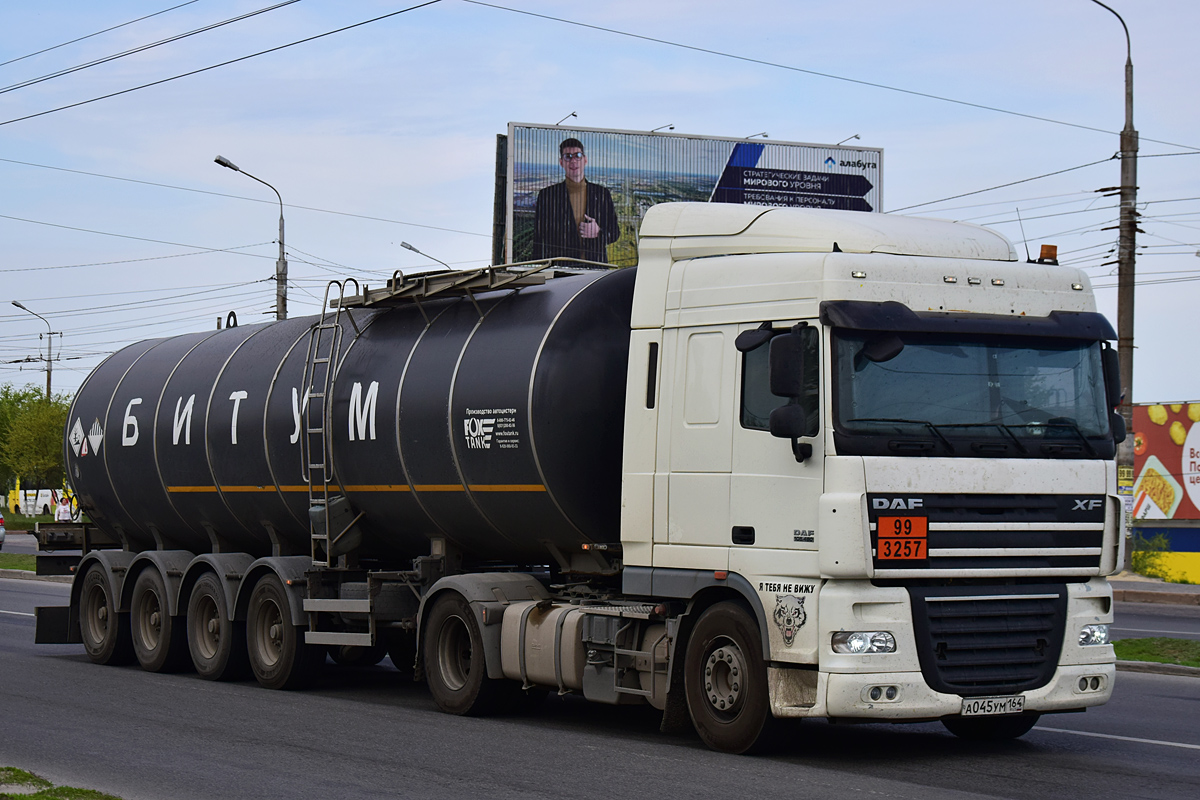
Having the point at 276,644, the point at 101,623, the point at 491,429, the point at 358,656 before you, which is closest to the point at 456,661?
the point at 491,429

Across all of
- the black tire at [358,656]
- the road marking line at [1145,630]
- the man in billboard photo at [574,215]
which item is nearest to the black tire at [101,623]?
the black tire at [358,656]

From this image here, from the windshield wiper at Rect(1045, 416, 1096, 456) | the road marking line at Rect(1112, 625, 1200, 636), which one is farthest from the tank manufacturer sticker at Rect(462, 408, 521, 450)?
the road marking line at Rect(1112, 625, 1200, 636)

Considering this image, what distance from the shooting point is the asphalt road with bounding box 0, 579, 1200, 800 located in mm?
8922

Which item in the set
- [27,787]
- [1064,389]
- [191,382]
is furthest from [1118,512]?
[191,382]

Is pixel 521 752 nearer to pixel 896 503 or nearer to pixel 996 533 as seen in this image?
pixel 896 503

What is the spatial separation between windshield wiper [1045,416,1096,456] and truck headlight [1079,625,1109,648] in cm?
115

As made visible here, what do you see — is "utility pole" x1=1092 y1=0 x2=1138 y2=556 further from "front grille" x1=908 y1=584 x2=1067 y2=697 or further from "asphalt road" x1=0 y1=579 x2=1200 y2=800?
"front grille" x1=908 y1=584 x2=1067 y2=697

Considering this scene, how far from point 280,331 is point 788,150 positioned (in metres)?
39.6

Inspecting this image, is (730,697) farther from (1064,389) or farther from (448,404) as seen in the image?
(448,404)

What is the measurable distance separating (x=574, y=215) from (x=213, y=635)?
113 ft

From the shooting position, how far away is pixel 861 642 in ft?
30.5

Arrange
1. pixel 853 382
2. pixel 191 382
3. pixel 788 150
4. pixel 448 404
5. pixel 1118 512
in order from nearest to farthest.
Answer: pixel 853 382, pixel 1118 512, pixel 448 404, pixel 191 382, pixel 788 150

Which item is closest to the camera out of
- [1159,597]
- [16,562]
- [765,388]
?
[765,388]

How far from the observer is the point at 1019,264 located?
10.4m
